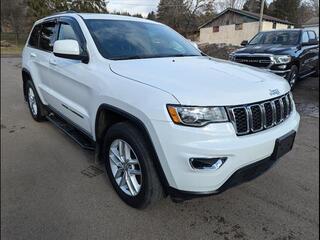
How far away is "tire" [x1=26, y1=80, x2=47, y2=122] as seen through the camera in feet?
17.0

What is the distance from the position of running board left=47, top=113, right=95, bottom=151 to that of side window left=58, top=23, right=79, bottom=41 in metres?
1.17

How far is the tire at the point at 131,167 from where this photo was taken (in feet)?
8.34

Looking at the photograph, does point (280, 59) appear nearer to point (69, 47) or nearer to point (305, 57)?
point (305, 57)

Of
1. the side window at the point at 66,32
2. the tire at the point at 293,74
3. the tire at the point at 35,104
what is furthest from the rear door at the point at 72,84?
the tire at the point at 293,74

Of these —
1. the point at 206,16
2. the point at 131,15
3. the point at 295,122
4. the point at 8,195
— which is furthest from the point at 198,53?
the point at 8,195

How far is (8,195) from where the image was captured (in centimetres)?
316

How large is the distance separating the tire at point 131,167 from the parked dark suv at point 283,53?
17.9ft

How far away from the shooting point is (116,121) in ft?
10.1

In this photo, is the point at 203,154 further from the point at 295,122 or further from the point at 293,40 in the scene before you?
the point at 293,40

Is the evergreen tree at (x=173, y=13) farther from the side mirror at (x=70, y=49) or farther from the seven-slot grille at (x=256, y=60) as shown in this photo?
the seven-slot grille at (x=256, y=60)

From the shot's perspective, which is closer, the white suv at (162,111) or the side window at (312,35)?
the white suv at (162,111)

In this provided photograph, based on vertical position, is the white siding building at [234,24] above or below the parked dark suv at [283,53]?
above

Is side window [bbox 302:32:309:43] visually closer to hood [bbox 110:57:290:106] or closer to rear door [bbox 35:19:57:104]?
hood [bbox 110:57:290:106]

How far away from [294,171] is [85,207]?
2.48 meters
